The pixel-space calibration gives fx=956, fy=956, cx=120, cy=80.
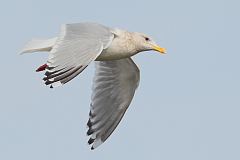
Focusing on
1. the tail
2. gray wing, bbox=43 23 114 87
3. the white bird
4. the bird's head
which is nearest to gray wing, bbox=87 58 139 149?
the white bird

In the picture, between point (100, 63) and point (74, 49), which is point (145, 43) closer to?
point (100, 63)

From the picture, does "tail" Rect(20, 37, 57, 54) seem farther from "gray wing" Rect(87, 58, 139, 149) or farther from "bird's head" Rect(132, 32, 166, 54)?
"gray wing" Rect(87, 58, 139, 149)

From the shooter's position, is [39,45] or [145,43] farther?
[145,43]

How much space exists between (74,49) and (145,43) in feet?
5.72

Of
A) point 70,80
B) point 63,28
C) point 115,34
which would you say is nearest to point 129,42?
point 115,34

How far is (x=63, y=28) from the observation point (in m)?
10.3

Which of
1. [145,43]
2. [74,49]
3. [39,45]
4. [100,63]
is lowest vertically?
[100,63]

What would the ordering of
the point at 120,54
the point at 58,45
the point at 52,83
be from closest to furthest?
the point at 52,83
the point at 58,45
the point at 120,54

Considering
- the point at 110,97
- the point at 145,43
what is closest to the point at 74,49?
the point at 145,43

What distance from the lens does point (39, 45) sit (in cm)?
1076

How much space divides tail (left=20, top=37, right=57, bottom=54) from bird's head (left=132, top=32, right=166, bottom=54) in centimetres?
106

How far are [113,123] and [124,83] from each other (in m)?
0.54

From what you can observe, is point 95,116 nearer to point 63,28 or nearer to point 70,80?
point 63,28

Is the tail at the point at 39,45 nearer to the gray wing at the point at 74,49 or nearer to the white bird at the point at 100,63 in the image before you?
the white bird at the point at 100,63
